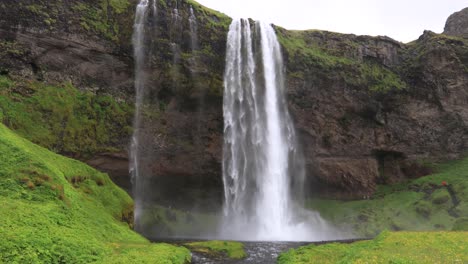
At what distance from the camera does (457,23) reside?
291 feet

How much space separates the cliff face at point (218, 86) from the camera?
1770 inches

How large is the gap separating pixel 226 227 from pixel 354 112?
90.9ft

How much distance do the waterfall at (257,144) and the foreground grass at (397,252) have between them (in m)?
24.6

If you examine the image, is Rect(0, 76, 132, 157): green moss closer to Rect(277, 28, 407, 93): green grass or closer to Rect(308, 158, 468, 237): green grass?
Rect(277, 28, 407, 93): green grass

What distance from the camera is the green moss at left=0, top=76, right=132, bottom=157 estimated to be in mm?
39500

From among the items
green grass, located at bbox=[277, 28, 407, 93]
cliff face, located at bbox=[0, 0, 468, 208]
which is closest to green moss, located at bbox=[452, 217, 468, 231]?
cliff face, located at bbox=[0, 0, 468, 208]

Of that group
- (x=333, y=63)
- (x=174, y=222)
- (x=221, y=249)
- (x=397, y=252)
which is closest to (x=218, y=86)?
(x=174, y=222)

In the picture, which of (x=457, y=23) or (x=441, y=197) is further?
(x=457, y=23)

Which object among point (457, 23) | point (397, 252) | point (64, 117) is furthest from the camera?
point (457, 23)

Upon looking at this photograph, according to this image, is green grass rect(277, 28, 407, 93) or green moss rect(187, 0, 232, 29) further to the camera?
green grass rect(277, 28, 407, 93)

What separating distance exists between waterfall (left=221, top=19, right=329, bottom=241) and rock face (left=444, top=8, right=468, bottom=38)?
181 ft

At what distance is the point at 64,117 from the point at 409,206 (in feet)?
158

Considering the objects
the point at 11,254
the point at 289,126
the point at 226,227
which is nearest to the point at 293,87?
the point at 289,126

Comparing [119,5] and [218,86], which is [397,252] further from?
[119,5]
